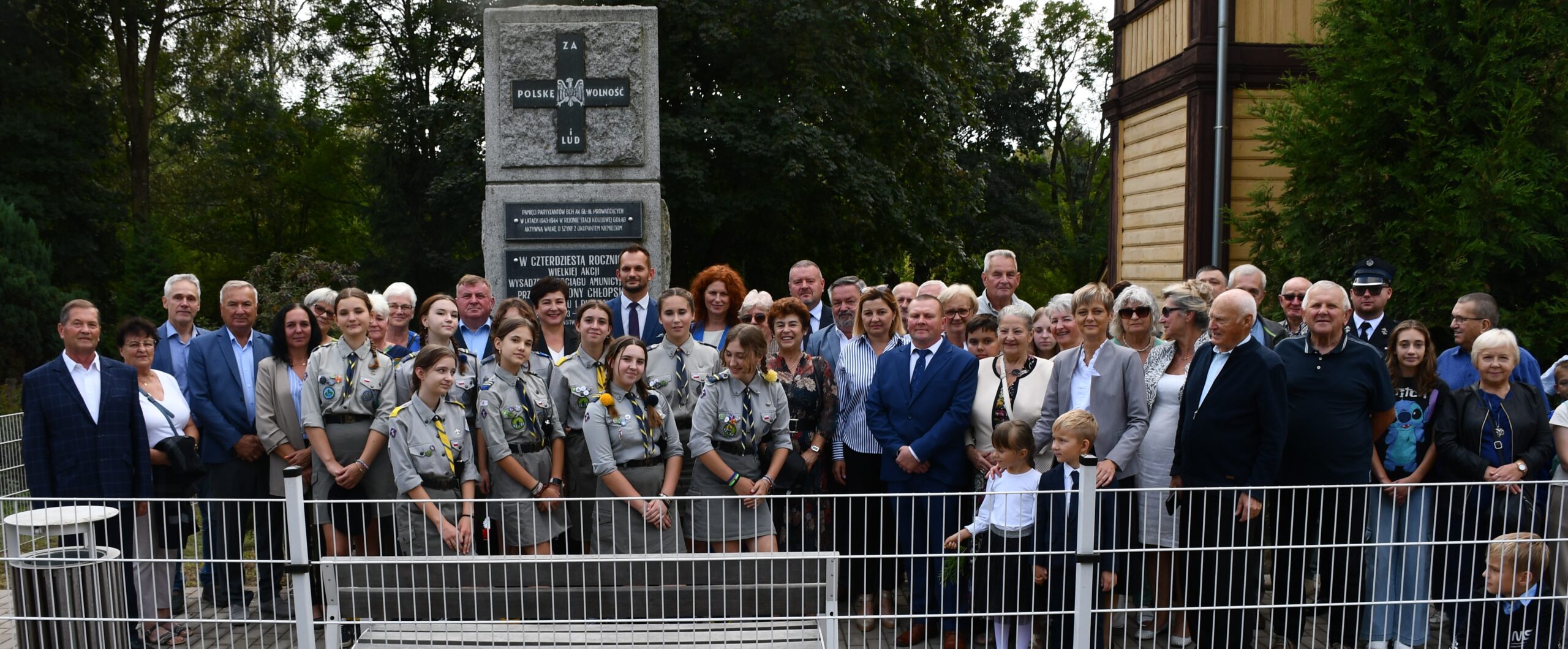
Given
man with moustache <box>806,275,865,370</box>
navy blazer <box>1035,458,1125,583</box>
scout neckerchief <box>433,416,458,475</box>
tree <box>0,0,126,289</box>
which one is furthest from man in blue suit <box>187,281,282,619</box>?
tree <box>0,0,126,289</box>

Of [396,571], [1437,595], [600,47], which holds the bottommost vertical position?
[1437,595]

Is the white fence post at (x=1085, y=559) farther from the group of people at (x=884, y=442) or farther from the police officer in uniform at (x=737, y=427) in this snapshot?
the police officer in uniform at (x=737, y=427)

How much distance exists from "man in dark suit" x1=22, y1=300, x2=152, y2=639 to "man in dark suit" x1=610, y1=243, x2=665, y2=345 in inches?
101

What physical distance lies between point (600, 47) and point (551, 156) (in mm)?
820

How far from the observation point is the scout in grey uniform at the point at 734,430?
520 centimetres

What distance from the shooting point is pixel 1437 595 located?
4988 mm

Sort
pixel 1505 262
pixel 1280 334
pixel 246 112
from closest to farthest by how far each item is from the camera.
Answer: pixel 1280 334, pixel 1505 262, pixel 246 112

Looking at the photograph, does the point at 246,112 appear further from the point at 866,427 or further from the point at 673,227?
the point at 866,427

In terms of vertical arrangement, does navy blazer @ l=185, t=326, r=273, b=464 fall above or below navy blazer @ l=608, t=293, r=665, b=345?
below

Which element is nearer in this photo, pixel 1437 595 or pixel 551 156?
pixel 1437 595

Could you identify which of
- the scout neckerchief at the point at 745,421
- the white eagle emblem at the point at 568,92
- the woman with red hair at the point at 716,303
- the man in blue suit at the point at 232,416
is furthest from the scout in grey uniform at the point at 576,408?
the white eagle emblem at the point at 568,92

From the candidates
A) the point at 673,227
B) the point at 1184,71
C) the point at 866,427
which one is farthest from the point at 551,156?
the point at 673,227

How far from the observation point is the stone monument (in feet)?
25.8

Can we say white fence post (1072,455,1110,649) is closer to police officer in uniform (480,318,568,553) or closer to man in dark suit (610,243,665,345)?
police officer in uniform (480,318,568,553)
